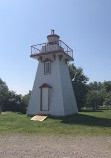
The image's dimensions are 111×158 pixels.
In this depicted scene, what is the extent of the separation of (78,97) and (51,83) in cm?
1816

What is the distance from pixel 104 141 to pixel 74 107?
36.7 ft

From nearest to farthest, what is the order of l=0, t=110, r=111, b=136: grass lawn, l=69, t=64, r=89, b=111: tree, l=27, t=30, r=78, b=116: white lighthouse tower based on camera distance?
l=0, t=110, r=111, b=136: grass lawn
l=27, t=30, r=78, b=116: white lighthouse tower
l=69, t=64, r=89, b=111: tree

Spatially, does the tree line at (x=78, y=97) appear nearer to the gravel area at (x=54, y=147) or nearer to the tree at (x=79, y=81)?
the tree at (x=79, y=81)

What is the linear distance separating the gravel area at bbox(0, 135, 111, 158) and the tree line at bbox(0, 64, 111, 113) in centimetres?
1819

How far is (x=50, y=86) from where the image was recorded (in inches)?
655

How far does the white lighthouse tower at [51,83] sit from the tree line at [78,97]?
10.0m

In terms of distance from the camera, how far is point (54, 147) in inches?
269

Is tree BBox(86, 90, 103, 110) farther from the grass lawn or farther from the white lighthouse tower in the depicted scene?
the grass lawn

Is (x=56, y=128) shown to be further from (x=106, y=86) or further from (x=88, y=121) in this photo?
(x=106, y=86)

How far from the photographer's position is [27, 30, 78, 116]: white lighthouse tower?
52.7 ft

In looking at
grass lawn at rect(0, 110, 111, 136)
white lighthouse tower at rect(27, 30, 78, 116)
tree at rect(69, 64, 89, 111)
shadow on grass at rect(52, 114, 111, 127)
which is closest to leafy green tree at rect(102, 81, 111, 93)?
tree at rect(69, 64, 89, 111)

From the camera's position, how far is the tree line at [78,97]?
26.3 metres

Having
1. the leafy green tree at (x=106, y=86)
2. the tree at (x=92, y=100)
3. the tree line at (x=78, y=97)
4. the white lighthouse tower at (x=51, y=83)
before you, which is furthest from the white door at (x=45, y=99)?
the leafy green tree at (x=106, y=86)

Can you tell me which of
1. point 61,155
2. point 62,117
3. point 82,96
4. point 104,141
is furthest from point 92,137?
point 82,96
